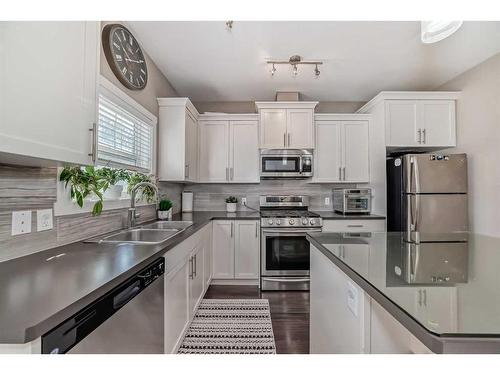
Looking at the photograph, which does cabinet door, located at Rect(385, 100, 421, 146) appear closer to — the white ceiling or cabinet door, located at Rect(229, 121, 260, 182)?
the white ceiling

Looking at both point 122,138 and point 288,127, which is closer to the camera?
point 122,138

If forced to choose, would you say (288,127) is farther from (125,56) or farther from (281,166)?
(125,56)

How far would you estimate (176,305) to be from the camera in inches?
72.8

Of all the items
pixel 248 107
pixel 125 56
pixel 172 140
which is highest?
pixel 248 107

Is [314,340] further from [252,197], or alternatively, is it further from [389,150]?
[389,150]

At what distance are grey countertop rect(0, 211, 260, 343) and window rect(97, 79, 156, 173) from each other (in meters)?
0.81

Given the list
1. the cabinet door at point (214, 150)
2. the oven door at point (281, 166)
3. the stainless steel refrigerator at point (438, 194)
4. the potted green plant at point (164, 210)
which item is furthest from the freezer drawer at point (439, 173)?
the potted green plant at point (164, 210)

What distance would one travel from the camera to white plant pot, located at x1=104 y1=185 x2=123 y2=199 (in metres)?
2.03

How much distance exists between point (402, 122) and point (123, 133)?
10.4 ft

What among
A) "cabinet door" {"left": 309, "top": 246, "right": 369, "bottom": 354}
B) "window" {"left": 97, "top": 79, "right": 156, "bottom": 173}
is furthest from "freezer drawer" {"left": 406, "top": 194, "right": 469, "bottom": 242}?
"window" {"left": 97, "top": 79, "right": 156, "bottom": 173}

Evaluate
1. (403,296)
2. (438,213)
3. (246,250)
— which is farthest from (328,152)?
(403,296)

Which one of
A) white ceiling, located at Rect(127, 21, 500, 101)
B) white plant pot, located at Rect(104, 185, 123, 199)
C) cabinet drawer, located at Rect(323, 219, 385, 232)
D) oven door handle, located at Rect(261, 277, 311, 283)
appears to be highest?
white ceiling, located at Rect(127, 21, 500, 101)
